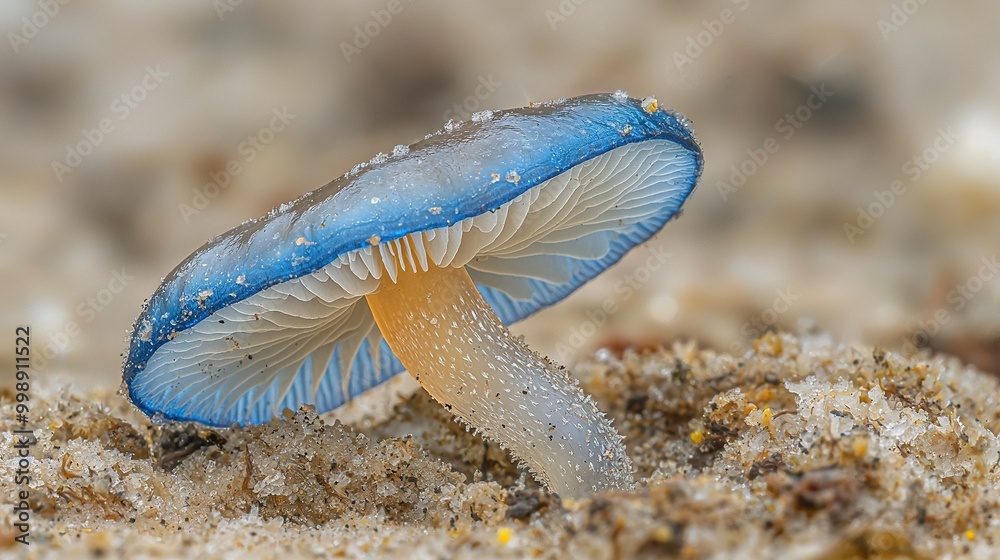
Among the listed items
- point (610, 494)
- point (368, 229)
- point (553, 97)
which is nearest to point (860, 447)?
point (610, 494)

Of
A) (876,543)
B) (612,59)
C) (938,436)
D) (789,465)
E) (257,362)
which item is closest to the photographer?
(876,543)

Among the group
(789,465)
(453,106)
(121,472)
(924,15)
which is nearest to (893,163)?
(924,15)

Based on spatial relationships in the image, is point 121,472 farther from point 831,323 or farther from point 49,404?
point 831,323

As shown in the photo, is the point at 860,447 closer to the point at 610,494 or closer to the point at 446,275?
the point at 610,494

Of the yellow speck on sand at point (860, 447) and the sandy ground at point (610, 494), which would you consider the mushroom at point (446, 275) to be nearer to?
the sandy ground at point (610, 494)

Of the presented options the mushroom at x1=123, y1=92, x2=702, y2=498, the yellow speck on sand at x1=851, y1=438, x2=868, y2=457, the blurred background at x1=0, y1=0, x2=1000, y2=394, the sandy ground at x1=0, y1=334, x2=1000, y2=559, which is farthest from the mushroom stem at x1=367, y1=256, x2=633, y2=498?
the blurred background at x1=0, y1=0, x2=1000, y2=394

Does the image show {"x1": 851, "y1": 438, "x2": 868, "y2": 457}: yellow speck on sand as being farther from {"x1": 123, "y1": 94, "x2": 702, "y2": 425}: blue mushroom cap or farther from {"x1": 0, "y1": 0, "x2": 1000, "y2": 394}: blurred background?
{"x1": 0, "y1": 0, "x2": 1000, "y2": 394}: blurred background

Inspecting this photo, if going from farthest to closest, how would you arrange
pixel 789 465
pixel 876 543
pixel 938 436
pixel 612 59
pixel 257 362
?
pixel 612 59 → pixel 257 362 → pixel 938 436 → pixel 789 465 → pixel 876 543
